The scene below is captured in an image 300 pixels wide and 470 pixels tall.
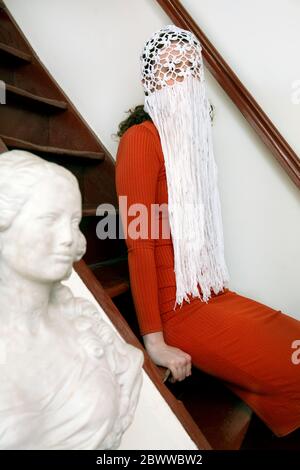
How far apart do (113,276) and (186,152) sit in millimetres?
474

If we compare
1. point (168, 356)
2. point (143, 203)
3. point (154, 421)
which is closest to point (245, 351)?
point (168, 356)

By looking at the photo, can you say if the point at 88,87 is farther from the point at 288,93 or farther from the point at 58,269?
the point at 58,269

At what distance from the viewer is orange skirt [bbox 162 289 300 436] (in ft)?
4.18

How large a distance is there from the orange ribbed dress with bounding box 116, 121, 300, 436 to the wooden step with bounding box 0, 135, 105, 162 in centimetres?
28

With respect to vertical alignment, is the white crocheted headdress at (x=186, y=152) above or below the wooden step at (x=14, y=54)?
below

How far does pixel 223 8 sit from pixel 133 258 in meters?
1.29

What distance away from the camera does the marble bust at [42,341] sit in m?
0.49

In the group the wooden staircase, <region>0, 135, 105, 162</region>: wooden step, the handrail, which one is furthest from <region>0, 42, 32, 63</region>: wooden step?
the handrail

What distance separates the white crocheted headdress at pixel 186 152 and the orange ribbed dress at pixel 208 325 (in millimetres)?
43

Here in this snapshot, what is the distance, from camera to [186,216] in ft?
4.56

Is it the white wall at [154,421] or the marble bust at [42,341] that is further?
the white wall at [154,421]

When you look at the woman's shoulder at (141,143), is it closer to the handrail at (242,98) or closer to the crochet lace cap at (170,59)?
the crochet lace cap at (170,59)

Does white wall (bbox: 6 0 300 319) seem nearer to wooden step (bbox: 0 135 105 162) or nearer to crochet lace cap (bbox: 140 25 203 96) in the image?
wooden step (bbox: 0 135 105 162)

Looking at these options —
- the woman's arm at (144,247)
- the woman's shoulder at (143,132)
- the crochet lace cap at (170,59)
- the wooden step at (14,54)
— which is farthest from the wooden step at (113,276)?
the wooden step at (14,54)
